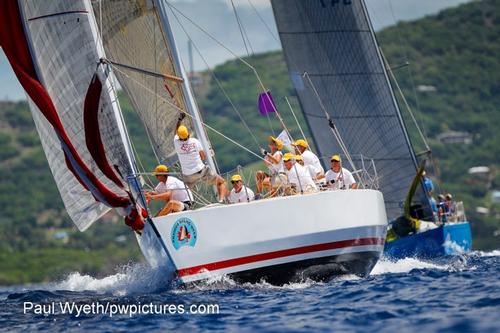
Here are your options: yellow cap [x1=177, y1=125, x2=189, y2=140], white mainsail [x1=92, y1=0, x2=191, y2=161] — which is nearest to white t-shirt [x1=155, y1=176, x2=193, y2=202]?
yellow cap [x1=177, y1=125, x2=189, y2=140]

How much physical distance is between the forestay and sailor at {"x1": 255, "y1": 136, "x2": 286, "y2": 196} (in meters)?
7.05

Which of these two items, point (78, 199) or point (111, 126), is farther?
point (78, 199)

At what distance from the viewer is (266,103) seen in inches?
653

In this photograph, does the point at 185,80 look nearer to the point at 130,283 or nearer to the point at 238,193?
the point at 238,193

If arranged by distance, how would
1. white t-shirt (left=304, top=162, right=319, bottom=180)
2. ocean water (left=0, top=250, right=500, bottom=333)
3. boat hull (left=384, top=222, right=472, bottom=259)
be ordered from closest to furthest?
ocean water (left=0, top=250, right=500, bottom=333)
white t-shirt (left=304, top=162, right=319, bottom=180)
boat hull (left=384, top=222, right=472, bottom=259)

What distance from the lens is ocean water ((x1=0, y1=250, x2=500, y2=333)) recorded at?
33.6ft

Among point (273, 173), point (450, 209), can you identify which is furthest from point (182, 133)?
point (450, 209)

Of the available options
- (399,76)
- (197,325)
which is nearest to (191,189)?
(197,325)

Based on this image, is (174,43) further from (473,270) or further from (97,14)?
(473,270)

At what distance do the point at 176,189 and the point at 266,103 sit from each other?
9.41 feet

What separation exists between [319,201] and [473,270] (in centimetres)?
251

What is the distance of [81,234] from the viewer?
2611 inches

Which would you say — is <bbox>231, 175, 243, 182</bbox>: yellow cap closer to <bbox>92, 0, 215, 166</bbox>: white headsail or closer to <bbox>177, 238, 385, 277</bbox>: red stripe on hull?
<bbox>177, 238, 385, 277</bbox>: red stripe on hull

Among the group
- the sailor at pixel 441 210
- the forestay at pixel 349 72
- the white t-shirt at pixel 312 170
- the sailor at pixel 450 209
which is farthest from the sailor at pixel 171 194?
the sailor at pixel 450 209
